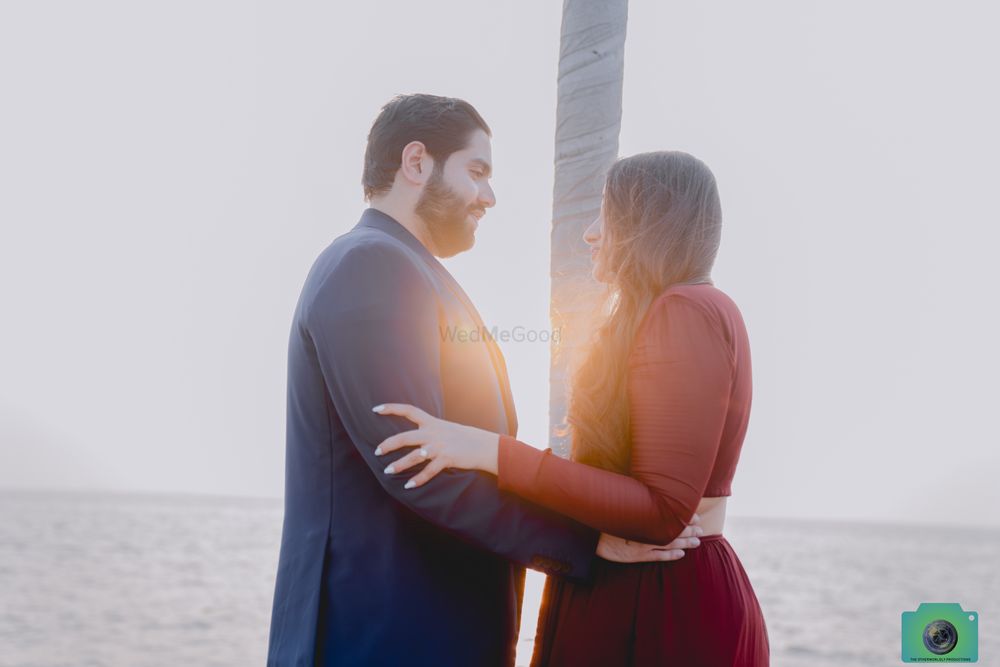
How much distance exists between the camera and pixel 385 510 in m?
2.41

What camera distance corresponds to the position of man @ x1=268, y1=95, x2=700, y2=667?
235 cm

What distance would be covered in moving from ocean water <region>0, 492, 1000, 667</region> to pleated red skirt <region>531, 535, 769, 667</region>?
5.79 feet

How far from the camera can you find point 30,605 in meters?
26.7

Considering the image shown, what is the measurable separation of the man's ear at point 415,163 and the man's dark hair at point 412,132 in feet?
0.08

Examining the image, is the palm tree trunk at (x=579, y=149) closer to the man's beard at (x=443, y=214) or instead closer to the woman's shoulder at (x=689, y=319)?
the man's beard at (x=443, y=214)

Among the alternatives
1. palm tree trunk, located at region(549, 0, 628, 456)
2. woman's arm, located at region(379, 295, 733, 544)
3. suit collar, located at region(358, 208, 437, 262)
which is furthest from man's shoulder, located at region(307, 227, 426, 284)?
palm tree trunk, located at region(549, 0, 628, 456)

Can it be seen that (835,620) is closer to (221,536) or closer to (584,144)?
(584,144)

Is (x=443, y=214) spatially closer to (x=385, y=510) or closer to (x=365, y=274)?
(x=365, y=274)

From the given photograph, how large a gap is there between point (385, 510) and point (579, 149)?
2.34 metres

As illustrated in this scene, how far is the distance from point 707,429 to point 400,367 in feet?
2.81

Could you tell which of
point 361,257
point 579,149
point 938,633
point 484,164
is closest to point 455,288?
point 361,257

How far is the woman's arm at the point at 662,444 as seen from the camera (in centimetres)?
211

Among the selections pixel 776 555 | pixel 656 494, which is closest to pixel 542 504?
pixel 656 494

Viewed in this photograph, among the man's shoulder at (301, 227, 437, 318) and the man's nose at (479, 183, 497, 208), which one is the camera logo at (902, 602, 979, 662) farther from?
the man's shoulder at (301, 227, 437, 318)
